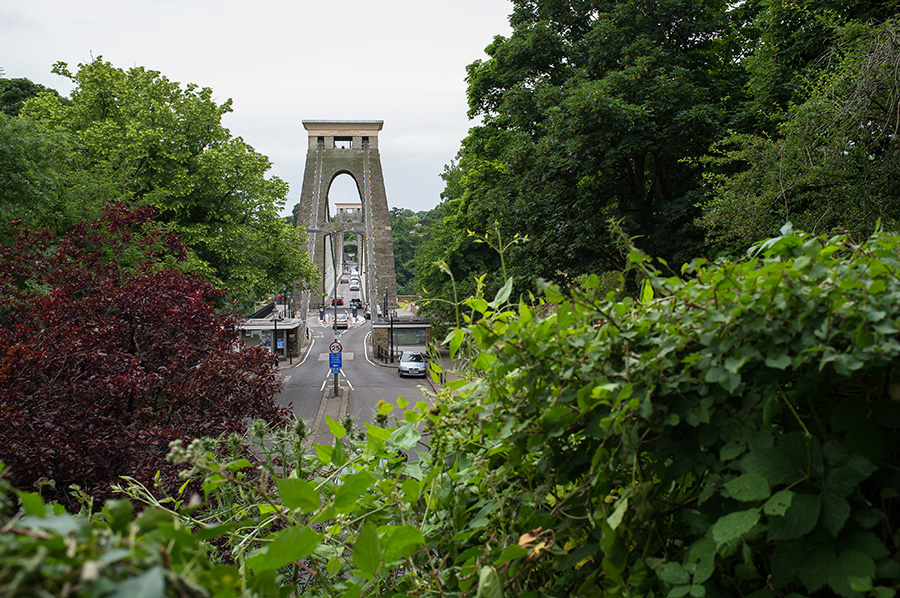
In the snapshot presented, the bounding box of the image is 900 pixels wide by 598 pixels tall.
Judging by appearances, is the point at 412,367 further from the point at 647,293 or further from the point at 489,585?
the point at 489,585

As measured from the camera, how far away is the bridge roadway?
66.6 feet

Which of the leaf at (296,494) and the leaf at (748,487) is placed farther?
the leaf at (296,494)

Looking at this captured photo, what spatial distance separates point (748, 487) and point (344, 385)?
2554cm

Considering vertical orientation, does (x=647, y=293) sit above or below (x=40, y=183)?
below

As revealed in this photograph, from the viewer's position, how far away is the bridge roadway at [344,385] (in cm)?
2030

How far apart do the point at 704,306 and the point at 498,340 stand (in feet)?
1.68

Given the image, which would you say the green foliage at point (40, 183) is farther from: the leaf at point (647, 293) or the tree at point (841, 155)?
the tree at point (841, 155)

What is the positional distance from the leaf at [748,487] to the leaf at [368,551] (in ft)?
2.65

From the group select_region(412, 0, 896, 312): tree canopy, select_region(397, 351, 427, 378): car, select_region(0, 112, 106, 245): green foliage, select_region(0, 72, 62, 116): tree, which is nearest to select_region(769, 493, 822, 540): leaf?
select_region(412, 0, 896, 312): tree canopy

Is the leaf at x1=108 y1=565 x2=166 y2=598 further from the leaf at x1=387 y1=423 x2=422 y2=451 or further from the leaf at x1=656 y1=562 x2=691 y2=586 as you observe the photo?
the leaf at x1=387 y1=423 x2=422 y2=451

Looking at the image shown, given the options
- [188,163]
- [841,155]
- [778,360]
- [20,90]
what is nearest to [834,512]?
[778,360]

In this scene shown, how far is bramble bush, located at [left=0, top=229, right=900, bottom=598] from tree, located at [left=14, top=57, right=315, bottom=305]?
1508cm

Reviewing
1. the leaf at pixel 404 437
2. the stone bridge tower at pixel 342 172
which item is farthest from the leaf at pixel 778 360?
the stone bridge tower at pixel 342 172

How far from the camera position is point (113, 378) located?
A: 4582mm
